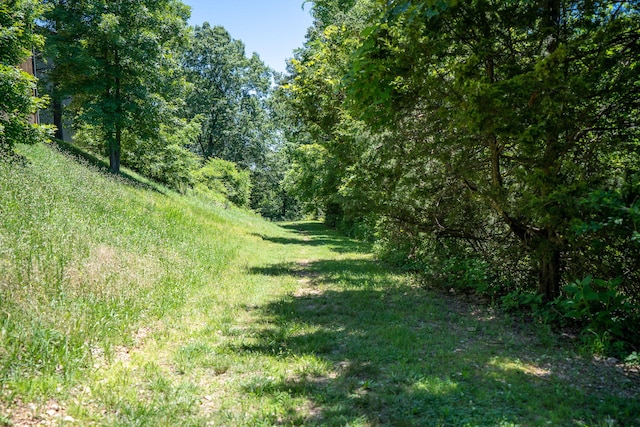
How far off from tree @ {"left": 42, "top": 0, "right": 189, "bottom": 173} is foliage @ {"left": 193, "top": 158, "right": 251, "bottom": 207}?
16.7 meters

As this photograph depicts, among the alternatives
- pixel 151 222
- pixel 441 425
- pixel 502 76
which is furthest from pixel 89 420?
pixel 151 222

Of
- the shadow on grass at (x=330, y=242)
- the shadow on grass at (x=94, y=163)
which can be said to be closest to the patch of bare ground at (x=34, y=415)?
the shadow on grass at (x=94, y=163)

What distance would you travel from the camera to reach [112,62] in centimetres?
1577

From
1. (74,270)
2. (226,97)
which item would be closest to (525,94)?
(74,270)

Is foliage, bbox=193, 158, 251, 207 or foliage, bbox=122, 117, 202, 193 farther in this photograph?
foliage, bbox=193, 158, 251, 207

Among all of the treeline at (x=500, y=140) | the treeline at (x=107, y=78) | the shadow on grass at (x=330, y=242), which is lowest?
the shadow on grass at (x=330, y=242)

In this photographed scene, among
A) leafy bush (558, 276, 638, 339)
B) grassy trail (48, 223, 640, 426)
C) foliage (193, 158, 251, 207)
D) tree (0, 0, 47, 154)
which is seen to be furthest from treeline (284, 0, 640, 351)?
foliage (193, 158, 251, 207)

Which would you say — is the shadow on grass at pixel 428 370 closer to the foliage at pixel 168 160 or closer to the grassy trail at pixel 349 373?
the grassy trail at pixel 349 373

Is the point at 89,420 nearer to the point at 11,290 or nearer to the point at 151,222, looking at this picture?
the point at 11,290

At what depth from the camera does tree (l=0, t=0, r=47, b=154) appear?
8.50 meters

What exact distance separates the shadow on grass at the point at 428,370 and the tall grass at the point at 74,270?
5.50 ft

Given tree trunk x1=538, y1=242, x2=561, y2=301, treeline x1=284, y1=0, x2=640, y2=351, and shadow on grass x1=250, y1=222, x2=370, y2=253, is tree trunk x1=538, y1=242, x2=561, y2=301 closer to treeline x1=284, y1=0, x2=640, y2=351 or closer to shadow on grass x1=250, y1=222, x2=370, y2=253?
treeline x1=284, y1=0, x2=640, y2=351

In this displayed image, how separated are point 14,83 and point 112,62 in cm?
797

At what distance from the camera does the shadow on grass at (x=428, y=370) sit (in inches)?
140
